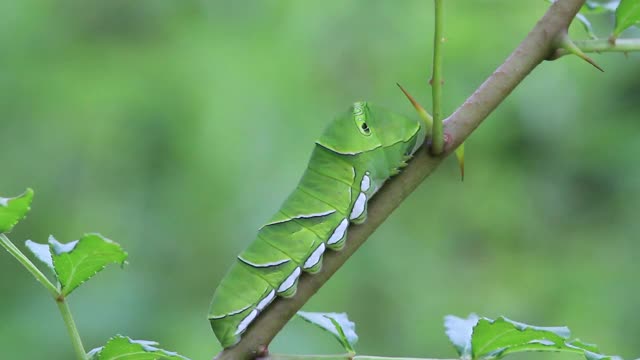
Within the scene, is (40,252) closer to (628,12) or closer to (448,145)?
(448,145)

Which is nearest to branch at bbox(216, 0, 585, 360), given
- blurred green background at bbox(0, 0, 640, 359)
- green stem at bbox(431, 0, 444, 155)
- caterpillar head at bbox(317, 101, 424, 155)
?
green stem at bbox(431, 0, 444, 155)

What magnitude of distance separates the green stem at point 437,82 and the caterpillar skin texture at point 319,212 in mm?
168

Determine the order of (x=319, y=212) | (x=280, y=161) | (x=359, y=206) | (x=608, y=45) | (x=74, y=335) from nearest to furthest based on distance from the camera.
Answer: (x=74, y=335), (x=608, y=45), (x=359, y=206), (x=319, y=212), (x=280, y=161)

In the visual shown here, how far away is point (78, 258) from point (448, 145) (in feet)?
1.09

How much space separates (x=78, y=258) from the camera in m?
0.79

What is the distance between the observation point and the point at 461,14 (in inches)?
111

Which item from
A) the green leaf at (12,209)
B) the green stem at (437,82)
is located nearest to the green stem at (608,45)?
the green stem at (437,82)

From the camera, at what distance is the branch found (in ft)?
2.63

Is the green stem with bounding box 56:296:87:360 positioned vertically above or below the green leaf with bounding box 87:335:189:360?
above

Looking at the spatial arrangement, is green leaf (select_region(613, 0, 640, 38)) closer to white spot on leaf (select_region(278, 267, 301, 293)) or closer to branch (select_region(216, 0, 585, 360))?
branch (select_region(216, 0, 585, 360))


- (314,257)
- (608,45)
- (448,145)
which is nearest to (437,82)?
(448,145)

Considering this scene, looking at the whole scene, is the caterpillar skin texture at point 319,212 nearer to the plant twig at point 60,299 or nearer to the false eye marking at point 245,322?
the false eye marking at point 245,322

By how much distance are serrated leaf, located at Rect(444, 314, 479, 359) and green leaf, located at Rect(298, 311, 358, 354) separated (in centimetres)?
10

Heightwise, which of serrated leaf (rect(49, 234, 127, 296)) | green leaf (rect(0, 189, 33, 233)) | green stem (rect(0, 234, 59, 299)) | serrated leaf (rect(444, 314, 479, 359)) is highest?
green leaf (rect(0, 189, 33, 233))
